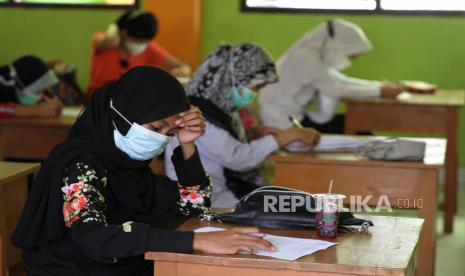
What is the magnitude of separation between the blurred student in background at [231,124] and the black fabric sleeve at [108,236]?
1463mm

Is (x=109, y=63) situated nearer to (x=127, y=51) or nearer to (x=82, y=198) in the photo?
(x=127, y=51)

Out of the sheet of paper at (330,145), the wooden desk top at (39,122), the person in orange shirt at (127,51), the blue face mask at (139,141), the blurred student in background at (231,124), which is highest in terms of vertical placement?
the blue face mask at (139,141)

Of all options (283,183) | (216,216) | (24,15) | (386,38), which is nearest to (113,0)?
(24,15)

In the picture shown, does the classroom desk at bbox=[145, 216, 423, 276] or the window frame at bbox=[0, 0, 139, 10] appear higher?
the classroom desk at bbox=[145, 216, 423, 276]

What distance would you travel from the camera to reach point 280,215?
242cm

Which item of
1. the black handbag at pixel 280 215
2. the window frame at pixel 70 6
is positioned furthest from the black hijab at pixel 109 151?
the window frame at pixel 70 6

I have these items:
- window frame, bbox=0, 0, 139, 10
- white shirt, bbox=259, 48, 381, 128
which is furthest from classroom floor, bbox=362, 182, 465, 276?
window frame, bbox=0, 0, 139, 10

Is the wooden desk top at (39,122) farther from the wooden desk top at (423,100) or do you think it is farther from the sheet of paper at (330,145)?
the wooden desk top at (423,100)

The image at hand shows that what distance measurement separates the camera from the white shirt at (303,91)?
5.65 metres

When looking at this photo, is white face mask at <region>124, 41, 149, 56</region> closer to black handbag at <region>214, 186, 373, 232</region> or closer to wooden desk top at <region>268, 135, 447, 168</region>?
wooden desk top at <region>268, 135, 447, 168</region>

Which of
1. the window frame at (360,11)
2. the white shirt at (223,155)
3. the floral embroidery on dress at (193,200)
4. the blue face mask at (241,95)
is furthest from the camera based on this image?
the window frame at (360,11)

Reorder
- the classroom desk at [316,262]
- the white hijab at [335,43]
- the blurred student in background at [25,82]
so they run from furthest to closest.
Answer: the white hijab at [335,43], the blurred student in background at [25,82], the classroom desk at [316,262]

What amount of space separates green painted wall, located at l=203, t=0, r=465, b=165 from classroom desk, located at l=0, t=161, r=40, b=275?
428cm

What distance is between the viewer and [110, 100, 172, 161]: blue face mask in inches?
93.9
